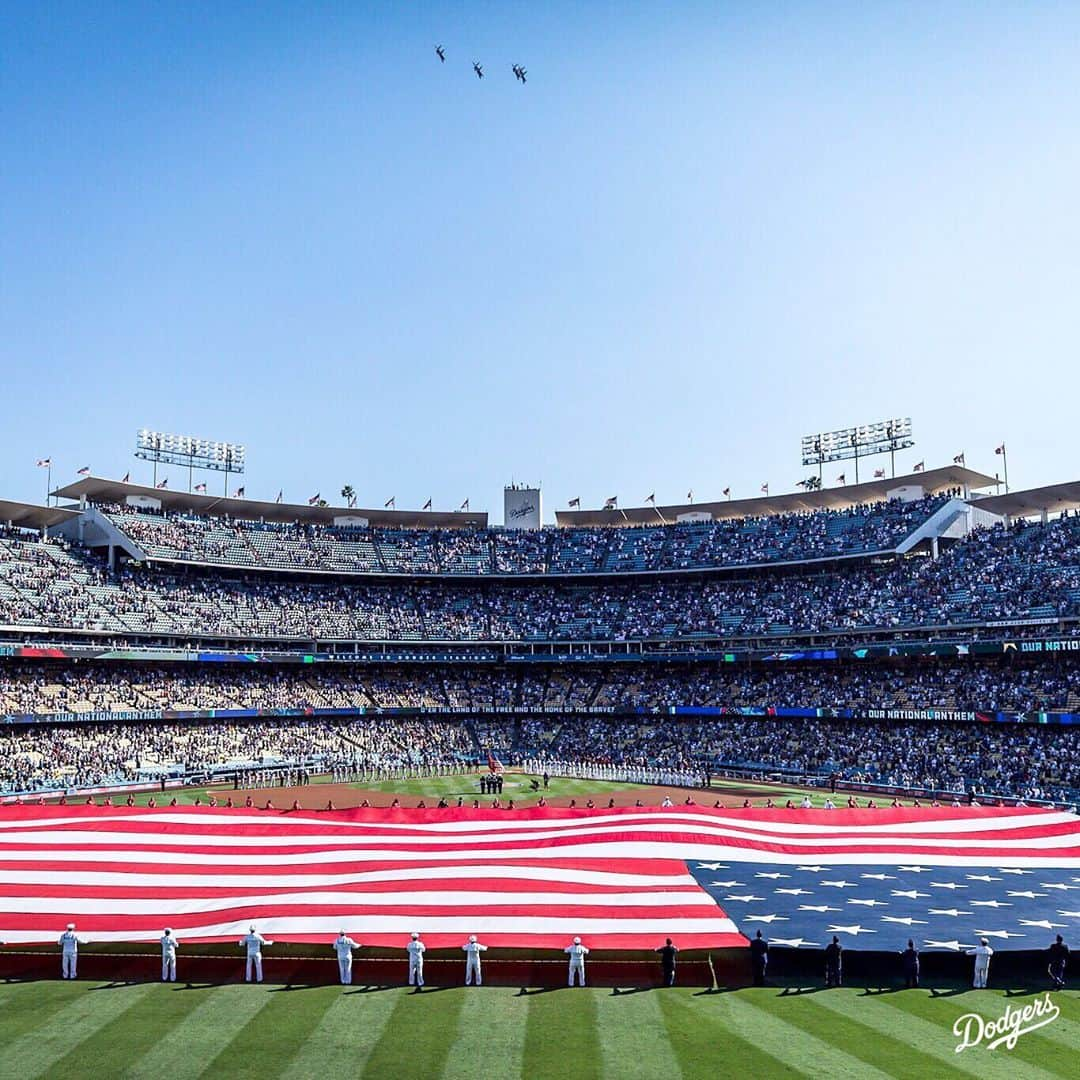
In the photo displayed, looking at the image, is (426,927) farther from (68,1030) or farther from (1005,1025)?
(1005,1025)

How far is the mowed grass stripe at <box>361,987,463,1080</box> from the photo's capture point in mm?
A: 15703

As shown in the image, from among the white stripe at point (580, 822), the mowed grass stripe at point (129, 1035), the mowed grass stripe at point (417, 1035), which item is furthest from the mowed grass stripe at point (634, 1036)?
the white stripe at point (580, 822)

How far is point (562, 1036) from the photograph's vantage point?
672 inches

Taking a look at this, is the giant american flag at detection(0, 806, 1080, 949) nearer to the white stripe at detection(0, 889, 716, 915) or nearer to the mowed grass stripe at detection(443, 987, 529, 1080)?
the white stripe at detection(0, 889, 716, 915)

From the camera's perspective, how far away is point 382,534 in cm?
8631

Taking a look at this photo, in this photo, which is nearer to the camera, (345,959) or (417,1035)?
(417,1035)

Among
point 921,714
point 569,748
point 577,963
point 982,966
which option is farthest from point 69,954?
point 569,748

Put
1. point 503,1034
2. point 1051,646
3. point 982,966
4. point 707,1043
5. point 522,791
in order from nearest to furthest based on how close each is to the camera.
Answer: point 707,1043 < point 503,1034 < point 982,966 < point 522,791 < point 1051,646

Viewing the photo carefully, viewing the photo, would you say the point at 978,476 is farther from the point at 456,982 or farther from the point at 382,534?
the point at 456,982

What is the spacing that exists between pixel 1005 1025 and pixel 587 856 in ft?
47.9

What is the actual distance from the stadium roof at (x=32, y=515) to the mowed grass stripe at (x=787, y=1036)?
6645cm

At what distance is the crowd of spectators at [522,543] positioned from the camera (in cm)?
7512

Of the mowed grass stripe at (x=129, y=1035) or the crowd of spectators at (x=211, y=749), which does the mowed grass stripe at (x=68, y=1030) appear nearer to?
the mowed grass stripe at (x=129, y=1035)

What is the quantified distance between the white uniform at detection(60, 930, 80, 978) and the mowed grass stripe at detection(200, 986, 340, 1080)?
13.5 feet
